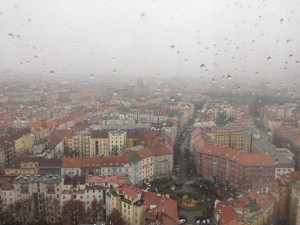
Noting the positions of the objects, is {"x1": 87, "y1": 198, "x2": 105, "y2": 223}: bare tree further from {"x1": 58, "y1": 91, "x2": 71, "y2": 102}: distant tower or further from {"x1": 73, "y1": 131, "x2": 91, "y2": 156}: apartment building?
{"x1": 58, "y1": 91, "x2": 71, "y2": 102}: distant tower

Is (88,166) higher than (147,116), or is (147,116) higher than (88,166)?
(147,116)

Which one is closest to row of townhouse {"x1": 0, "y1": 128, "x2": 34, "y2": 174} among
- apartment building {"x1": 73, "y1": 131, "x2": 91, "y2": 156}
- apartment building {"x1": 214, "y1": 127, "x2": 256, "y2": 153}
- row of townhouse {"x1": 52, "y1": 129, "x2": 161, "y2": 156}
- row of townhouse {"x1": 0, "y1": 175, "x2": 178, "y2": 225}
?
row of townhouse {"x1": 52, "y1": 129, "x2": 161, "y2": 156}

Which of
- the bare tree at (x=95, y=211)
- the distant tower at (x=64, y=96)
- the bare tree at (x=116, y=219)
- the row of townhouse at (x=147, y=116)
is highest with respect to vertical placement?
the distant tower at (x=64, y=96)

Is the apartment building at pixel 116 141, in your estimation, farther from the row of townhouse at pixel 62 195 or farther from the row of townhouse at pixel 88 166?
the row of townhouse at pixel 62 195

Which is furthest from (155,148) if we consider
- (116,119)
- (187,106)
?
(187,106)

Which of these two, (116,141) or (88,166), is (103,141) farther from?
(88,166)

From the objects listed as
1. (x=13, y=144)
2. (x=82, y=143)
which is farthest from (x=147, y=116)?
(x=13, y=144)

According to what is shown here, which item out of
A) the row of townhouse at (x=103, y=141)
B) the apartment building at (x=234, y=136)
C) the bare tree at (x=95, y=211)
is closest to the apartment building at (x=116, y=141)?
the row of townhouse at (x=103, y=141)

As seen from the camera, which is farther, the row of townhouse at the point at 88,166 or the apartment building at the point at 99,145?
the apartment building at the point at 99,145
